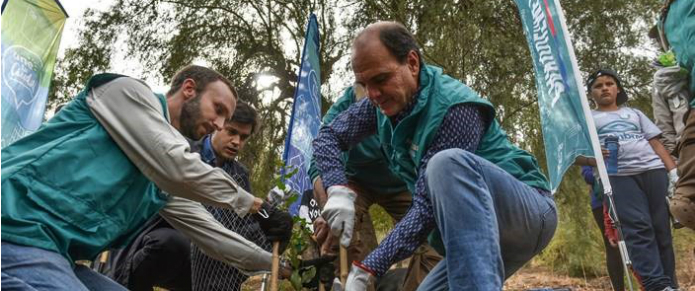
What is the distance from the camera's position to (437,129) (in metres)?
2.04

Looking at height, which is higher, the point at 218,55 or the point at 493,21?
the point at 218,55

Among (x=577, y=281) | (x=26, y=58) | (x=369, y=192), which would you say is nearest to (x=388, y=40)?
(x=369, y=192)

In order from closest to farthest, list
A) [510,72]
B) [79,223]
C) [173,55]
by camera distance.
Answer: [79,223] → [510,72] → [173,55]

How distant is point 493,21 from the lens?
7.98 metres

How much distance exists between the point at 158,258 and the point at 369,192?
3.94 feet

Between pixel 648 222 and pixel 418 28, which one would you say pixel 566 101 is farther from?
pixel 418 28

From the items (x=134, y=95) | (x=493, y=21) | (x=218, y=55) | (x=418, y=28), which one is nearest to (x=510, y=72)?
(x=493, y=21)

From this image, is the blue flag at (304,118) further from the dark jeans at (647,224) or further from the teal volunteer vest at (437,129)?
the teal volunteer vest at (437,129)

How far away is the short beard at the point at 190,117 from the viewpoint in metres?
2.64

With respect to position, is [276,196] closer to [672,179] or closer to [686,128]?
[686,128]

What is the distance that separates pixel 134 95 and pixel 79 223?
48 centimetres

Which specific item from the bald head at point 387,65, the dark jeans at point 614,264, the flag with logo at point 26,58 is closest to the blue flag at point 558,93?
the dark jeans at point 614,264

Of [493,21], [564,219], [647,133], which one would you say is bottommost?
Answer: [564,219]

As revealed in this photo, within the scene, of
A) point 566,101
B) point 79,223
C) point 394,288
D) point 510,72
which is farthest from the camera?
point 510,72
